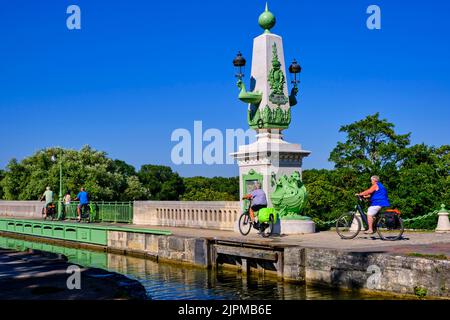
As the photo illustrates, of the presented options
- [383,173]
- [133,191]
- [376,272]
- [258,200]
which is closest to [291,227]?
[258,200]

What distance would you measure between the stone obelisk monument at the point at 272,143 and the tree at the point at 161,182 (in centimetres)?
7271

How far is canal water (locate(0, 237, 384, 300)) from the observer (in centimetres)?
1159

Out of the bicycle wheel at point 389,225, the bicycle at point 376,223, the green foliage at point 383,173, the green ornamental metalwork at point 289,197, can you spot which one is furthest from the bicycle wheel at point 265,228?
the green foliage at point 383,173

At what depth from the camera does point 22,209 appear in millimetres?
38375

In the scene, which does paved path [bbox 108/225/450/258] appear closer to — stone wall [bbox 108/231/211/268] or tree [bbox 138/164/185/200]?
stone wall [bbox 108/231/211/268]

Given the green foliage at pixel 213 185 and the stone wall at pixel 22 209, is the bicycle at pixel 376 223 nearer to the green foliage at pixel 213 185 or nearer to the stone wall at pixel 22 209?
the stone wall at pixel 22 209

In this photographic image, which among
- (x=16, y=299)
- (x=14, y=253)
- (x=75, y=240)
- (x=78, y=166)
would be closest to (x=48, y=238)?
(x=75, y=240)

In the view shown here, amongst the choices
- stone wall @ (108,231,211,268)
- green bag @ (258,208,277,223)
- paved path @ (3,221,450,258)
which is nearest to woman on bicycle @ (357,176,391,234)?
paved path @ (3,221,450,258)

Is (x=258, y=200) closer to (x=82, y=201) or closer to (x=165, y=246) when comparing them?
(x=165, y=246)

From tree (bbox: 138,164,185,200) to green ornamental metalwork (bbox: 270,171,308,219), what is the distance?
7384cm

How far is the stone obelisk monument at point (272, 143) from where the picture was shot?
17.5m
